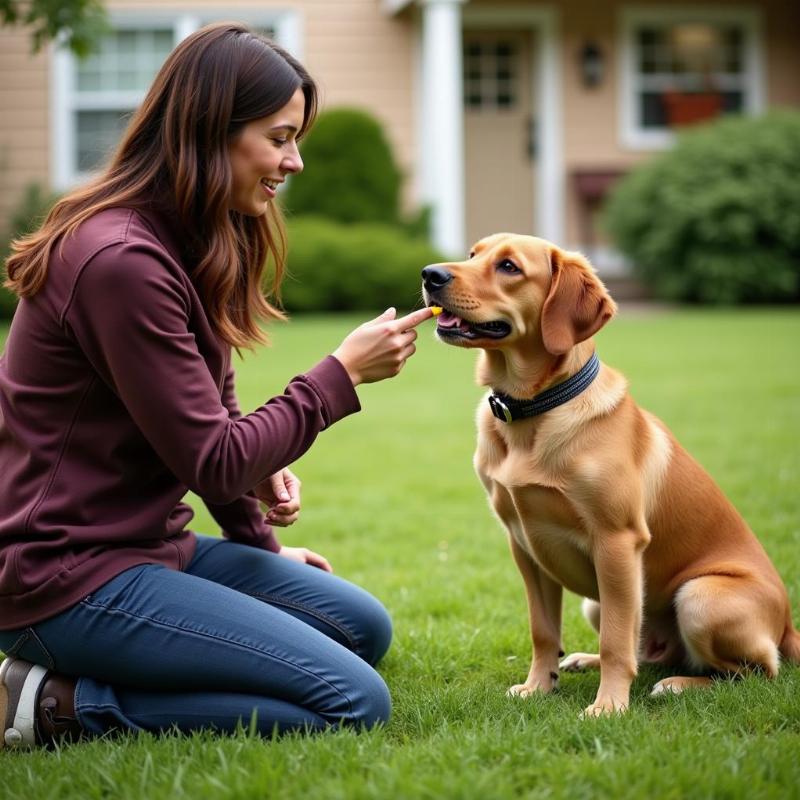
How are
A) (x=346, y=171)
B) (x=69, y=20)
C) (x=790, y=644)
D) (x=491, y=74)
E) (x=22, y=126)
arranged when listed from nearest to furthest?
(x=790, y=644) → (x=69, y=20) → (x=346, y=171) → (x=22, y=126) → (x=491, y=74)

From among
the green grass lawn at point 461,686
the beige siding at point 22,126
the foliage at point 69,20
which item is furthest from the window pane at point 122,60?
the foliage at point 69,20

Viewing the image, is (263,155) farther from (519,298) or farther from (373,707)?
(373,707)

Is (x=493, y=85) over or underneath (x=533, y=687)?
over

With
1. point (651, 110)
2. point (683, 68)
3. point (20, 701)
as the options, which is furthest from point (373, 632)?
point (683, 68)

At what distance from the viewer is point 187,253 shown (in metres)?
3.14

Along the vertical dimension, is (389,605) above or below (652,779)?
below

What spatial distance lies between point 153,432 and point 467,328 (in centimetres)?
107

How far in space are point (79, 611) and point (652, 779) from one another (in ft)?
4.84

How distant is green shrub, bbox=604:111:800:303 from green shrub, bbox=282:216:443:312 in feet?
10.5

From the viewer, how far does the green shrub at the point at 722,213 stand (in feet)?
48.9

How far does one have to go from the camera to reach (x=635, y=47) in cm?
1708

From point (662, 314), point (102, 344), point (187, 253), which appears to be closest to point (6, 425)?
point (102, 344)

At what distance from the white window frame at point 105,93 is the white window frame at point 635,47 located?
4.88m

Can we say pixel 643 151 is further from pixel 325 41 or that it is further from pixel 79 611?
pixel 79 611
